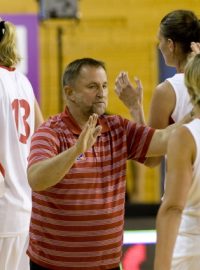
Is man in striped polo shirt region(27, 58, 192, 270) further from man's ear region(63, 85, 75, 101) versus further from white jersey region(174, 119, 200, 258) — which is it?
white jersey region(174, 119, 200, 258)

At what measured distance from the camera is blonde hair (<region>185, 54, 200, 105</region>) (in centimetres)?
241

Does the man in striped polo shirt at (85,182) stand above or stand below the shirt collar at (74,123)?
below

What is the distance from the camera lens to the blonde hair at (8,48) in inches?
135

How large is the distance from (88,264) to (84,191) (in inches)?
10.8

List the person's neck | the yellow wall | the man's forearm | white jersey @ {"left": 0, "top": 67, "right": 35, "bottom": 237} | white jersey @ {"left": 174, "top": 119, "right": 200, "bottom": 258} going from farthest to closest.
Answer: the yellow wall → white jersey @ {"left": 0, "top": 67, "right": 35, "bottom": 237} → the person's neck → the man's forearm → white jersey @ {"left": 174, "top": 119, "right": 200, "bottom": 258}

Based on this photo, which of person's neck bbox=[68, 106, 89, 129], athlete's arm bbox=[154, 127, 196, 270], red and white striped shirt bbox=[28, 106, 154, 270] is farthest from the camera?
person's neck bbox=[68, 106, 89, 129]

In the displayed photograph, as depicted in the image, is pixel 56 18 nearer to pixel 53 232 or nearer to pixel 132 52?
pixel 132 52

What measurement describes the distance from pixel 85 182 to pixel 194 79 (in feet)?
2.12

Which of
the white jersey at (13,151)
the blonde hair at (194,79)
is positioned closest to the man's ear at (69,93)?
the white jersey at (13,151)

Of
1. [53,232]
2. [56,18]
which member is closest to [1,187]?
[53,232]

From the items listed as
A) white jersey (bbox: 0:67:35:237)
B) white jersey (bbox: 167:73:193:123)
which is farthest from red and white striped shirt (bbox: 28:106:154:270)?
white jersey (bbox: 0:67:35:237)

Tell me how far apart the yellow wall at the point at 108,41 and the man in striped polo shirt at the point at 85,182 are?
5306 mm

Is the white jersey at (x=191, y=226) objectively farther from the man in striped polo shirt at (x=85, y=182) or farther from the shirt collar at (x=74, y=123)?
the shirt collar at (x=74, y=123)

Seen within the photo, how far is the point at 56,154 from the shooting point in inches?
111
